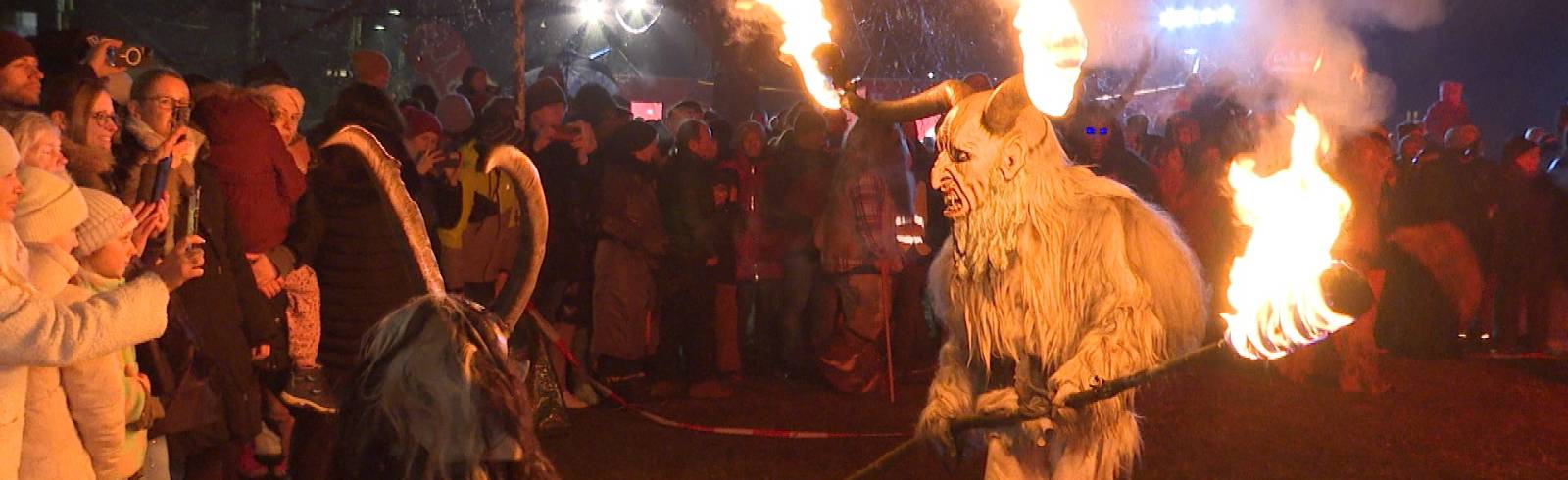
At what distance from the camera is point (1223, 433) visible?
879 cm

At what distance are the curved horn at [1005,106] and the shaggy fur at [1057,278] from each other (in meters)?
0.02

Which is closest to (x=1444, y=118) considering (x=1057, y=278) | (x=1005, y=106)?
(x=1057, y=278)

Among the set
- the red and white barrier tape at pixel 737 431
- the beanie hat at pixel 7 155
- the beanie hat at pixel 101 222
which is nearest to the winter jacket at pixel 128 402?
the beanie hat at pixel 101 222

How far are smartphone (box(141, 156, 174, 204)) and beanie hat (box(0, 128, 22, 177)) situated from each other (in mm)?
1250

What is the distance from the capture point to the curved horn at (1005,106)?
513cm

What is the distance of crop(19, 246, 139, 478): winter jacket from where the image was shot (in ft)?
14.5

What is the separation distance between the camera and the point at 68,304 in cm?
425

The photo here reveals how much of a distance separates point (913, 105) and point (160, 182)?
9.23 feet

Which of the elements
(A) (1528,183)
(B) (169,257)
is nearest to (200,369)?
(B) (169,257)

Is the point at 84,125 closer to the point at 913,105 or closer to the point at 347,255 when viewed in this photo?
the point at 347,255

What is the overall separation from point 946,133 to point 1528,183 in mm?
8949

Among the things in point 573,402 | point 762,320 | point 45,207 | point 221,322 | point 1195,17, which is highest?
point 1195,17

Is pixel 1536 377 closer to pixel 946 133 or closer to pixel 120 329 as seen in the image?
pixel 946 133

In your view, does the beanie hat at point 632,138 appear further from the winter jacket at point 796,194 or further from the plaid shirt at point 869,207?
the plaid shirt at point 869,207
